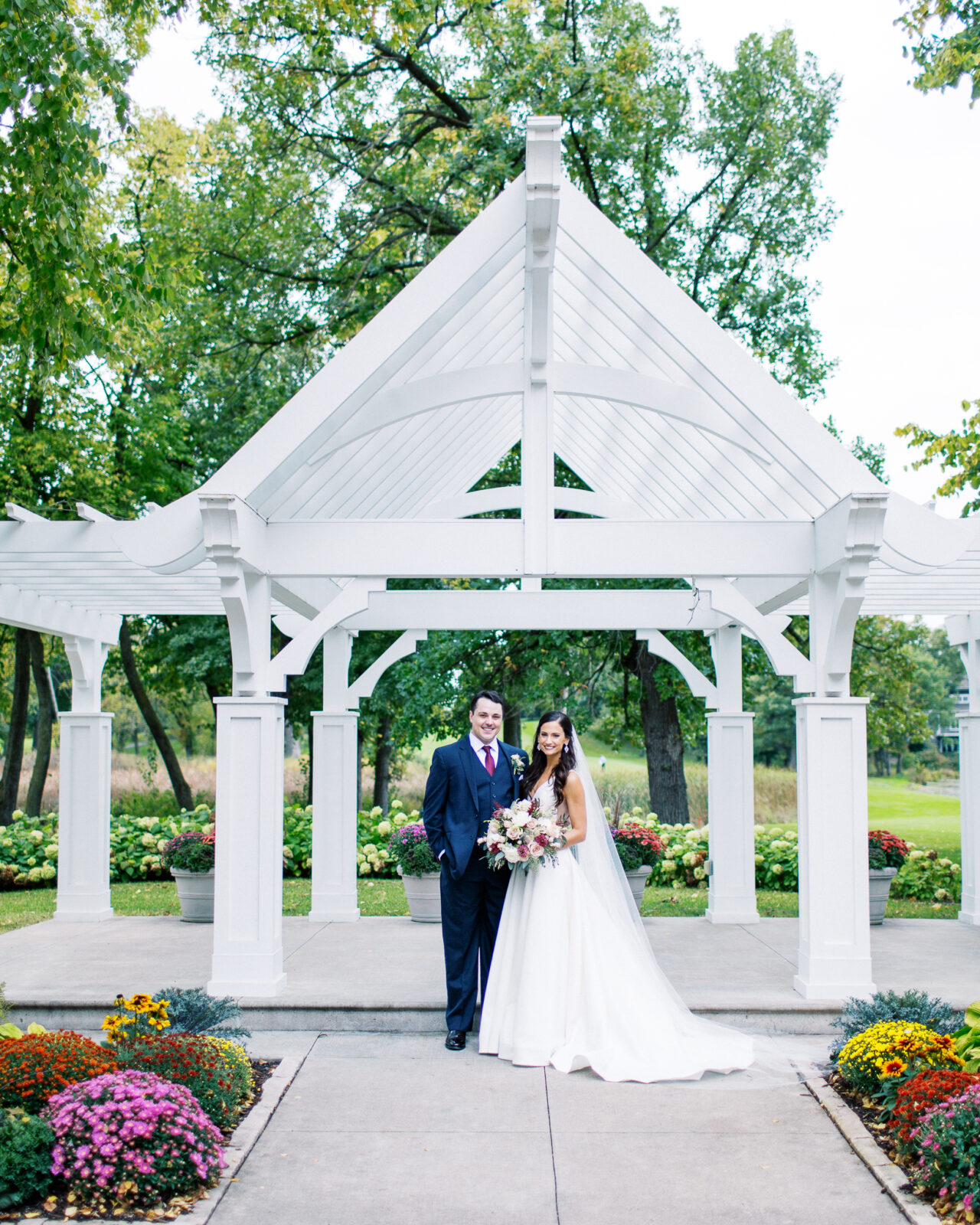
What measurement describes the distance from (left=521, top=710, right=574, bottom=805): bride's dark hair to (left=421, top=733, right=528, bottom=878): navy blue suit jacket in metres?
0.09

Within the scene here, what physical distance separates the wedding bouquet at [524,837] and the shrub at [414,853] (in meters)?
4.00

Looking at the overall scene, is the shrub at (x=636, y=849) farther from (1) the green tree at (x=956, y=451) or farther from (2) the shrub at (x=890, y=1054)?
(2) the shrub at (x=890, y=1054)

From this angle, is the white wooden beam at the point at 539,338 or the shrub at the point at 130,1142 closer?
the shrub at the point at 130,1142

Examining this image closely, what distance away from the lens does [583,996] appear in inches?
229

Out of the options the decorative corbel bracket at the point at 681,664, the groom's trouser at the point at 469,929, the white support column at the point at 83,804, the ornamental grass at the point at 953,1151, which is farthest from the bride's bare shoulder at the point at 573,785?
the white support column at the point at 83,804

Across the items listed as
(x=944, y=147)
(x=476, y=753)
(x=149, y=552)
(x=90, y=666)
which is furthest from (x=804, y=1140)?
(x=944, y=147)

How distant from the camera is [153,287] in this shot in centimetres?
679

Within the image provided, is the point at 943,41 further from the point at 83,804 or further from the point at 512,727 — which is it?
Answer: the point at 512,727

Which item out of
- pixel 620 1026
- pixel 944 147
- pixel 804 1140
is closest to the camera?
pixel 804 1140

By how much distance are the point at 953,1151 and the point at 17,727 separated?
1703 centimetres

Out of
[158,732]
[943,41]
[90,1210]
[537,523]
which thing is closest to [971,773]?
[537,523]

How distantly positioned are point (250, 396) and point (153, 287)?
13.3 metres

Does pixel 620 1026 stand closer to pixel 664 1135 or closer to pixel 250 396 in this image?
pixel 664 1135

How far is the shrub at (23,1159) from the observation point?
387cm
